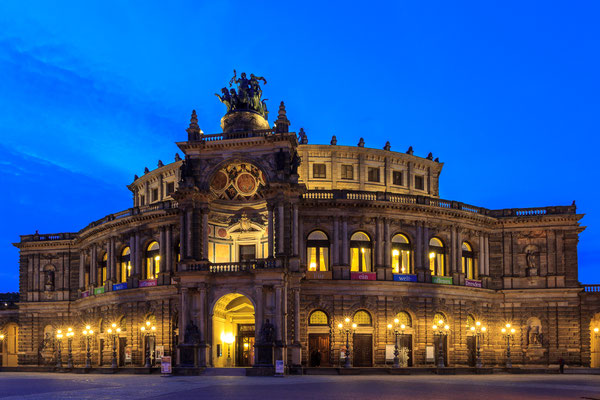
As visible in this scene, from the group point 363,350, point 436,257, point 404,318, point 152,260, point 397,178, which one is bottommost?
point 363,350

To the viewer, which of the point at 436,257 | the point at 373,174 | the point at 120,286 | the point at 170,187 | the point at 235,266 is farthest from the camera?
the point at 170,187

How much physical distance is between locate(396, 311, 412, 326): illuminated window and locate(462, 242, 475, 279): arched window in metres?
8.58

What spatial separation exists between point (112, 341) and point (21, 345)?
1659 cm

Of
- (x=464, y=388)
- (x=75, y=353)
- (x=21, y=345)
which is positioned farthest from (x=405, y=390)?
(x=21, y=345)

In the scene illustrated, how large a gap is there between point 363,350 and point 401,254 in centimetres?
1000

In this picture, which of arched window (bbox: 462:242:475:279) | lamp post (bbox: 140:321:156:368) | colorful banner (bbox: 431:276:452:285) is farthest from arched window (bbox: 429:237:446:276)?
lamp post (bbox: 140:321:156:368)

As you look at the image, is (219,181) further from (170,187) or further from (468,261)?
(468,261)

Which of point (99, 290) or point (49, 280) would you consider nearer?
point (99, 290)

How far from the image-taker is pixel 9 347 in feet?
301

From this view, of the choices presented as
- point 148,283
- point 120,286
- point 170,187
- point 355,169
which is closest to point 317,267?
point 355,169

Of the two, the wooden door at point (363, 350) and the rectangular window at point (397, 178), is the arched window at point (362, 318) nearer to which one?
the wooden door at point (363, 350)

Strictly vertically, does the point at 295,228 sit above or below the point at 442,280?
above

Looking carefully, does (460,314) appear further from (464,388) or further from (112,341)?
(112,341)

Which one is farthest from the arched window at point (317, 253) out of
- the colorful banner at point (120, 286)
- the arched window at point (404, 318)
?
the colorful banner at point (120, 286)
